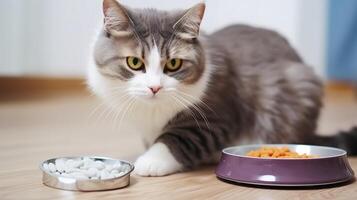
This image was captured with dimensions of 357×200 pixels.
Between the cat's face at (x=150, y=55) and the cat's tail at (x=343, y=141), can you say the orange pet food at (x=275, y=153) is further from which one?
the cat's tail at (x=343, y=141)

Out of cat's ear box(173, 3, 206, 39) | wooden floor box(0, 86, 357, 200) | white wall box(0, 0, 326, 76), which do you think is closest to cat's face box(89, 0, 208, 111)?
cat's ear box(173, 3, 206, 39)

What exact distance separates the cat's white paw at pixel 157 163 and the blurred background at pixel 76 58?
1.36ft

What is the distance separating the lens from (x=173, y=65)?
5.36ft

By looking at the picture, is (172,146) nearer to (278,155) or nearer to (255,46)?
(278,155)

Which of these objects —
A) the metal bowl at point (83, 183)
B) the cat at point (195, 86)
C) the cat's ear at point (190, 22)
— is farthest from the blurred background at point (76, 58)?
the cat's ear at point (190, 22)

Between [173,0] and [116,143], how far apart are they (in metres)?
1.35

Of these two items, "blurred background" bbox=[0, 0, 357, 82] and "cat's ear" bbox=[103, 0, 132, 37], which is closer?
"cat's ear" bbox=[103, 0, 132, 37]

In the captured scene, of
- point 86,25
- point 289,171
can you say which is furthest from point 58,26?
point 289,171

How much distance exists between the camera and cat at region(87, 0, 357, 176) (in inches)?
63.3

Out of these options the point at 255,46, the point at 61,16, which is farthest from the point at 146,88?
the point at 61,16

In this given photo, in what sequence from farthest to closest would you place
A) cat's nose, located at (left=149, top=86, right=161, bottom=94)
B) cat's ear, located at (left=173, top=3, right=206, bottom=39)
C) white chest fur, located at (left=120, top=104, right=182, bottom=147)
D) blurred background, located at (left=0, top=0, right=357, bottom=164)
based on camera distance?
blurred background, located at (left=0, top=0, right=357, bottom=164)
white chest fur, located at (left=120, top=104, right=182, bottom=147)
cat's ear, located at (left=173, top=3, right=206, bottom=39)
cat's nose, located at (left=149, top=86, right=161, bottom=94)

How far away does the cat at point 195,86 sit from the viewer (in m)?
1.61

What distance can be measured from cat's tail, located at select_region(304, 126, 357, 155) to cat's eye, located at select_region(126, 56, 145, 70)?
0.83m

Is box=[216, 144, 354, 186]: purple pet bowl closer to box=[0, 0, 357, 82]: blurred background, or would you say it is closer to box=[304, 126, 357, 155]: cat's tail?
box=[304, 126, 357, 155]: cat's tail
